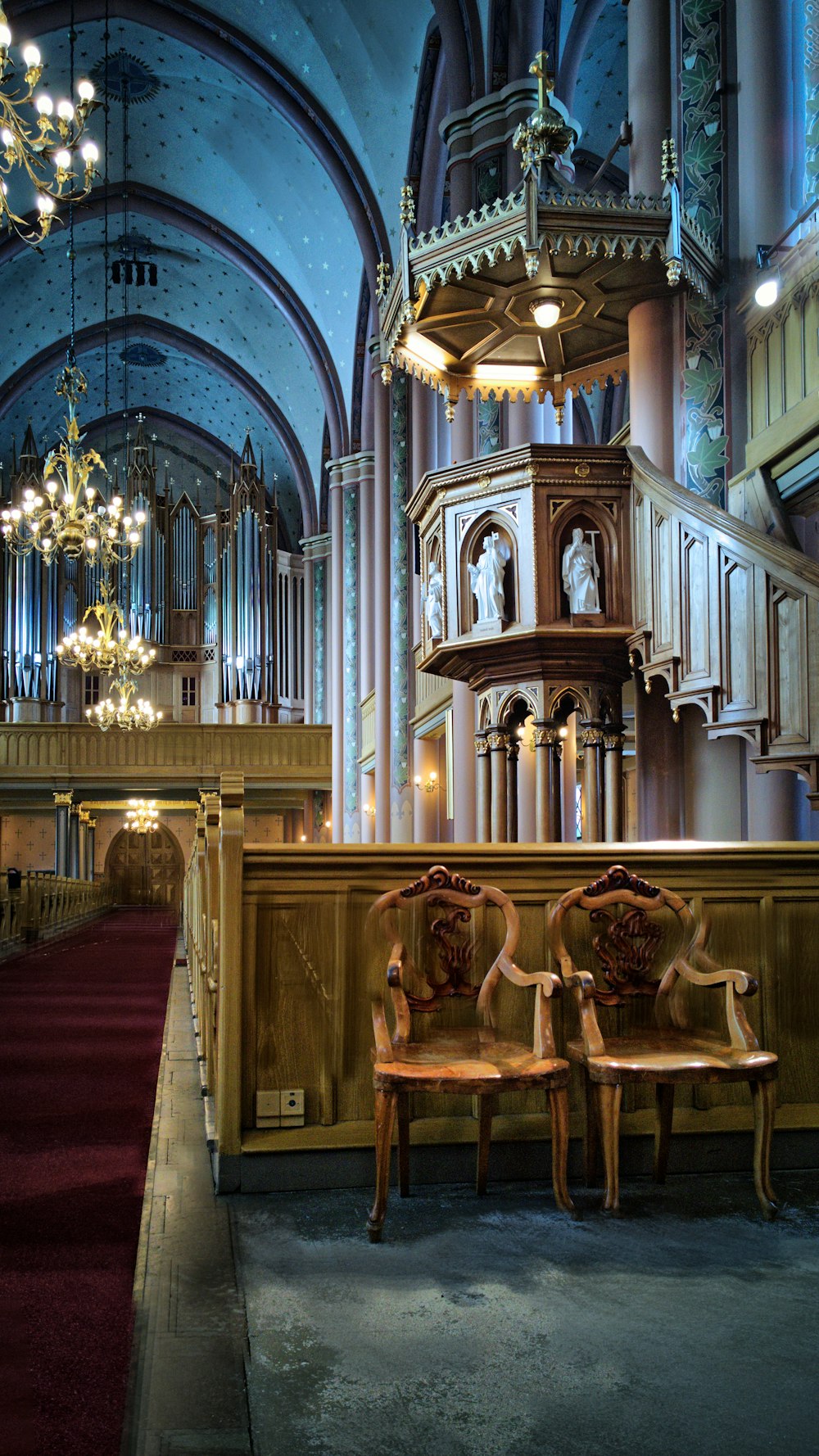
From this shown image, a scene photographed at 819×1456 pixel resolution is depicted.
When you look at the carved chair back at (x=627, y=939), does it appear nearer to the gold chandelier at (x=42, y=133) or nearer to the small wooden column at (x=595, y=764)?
the small wooden column at (x=595, y=764)

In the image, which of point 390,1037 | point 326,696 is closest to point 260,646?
point 326,696

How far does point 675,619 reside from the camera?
18.8 ft

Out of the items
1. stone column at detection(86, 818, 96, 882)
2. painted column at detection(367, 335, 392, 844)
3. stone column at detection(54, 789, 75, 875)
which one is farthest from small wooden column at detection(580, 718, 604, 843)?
stone column at detection(86, 818, 96, 882)

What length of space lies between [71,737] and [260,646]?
441 centimetres

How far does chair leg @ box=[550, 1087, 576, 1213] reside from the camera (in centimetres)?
275

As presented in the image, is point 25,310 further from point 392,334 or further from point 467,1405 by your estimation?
point 467,1405

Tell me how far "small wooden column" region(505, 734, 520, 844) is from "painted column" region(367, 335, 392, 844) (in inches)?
289

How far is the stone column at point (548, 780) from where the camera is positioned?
256 inches

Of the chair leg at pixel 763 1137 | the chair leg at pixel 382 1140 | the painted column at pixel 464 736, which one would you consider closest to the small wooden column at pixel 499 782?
the painted column at pixel 464 736

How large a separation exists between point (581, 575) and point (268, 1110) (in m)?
3.87

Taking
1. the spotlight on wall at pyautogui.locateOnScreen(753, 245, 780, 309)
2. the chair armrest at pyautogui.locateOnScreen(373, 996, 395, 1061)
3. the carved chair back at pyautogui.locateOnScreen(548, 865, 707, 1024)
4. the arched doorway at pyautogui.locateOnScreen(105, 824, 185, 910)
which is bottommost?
the arched doorway at pyautogui.locateOnScreen(105, 824, 185, 910)

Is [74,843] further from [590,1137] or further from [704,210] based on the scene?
[590,1137]

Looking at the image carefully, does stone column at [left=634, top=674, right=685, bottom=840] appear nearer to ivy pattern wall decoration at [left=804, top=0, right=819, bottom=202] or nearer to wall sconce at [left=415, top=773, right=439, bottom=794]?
ivy pattern wall decoration at [left=804, top=0, right=819, bottom=202]

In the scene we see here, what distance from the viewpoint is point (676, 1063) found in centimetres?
274
